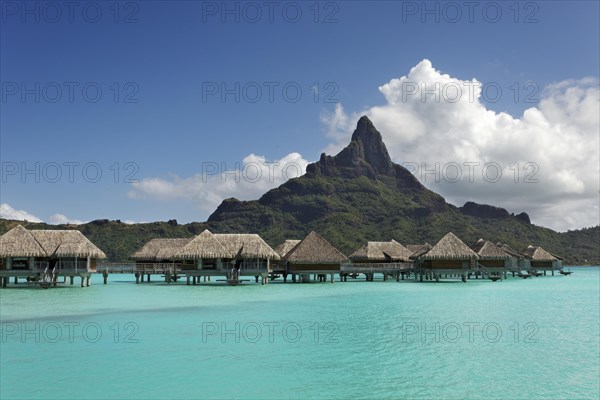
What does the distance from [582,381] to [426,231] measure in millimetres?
119203

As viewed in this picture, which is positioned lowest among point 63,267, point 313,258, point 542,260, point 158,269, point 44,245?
point 542,260

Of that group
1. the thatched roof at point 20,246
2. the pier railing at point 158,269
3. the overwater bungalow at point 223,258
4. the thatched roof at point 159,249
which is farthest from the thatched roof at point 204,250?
the thatched roof at point 20,246

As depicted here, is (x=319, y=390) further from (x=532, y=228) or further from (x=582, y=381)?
(x=532, y=228)

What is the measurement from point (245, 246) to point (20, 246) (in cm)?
1740

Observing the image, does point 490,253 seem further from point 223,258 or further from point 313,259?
point 223,258

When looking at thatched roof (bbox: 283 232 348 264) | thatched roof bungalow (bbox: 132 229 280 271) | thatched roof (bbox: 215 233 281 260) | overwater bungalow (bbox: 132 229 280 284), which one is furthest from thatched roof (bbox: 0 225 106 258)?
thatched roof (bbox: 283 232 348 264)

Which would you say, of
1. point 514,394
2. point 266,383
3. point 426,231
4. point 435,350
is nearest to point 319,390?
point 266,383

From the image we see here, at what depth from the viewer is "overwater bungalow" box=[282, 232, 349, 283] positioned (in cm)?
4619

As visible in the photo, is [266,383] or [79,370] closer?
[266,383]

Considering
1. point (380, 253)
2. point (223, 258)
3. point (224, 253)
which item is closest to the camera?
point (224, 253)

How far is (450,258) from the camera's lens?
158 ft

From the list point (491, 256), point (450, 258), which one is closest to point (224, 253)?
point (450, 258)

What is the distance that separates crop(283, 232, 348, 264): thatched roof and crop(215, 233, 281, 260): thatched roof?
6.11ft

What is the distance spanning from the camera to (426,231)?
128625mm
